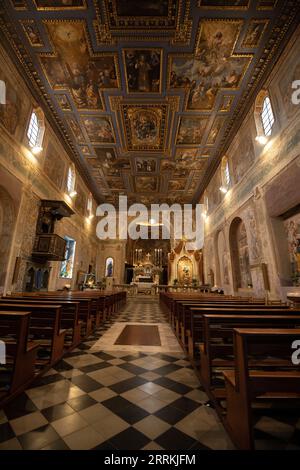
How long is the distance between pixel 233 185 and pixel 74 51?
922cm

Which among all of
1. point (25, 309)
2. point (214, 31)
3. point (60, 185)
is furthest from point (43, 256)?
point (214, 31)

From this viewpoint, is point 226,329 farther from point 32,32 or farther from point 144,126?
point 144,126

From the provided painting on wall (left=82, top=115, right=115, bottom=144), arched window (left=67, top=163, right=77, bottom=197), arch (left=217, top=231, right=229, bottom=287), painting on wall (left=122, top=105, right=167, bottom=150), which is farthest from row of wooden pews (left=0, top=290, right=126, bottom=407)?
arched window (left=67, top=163, right=77, bottom=197)

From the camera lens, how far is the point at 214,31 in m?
7.30

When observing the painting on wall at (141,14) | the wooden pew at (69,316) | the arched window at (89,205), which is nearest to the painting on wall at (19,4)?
the painting on wall at (141,14)

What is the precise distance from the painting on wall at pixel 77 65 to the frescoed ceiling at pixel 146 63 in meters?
0.04

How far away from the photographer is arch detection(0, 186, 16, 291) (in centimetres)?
759

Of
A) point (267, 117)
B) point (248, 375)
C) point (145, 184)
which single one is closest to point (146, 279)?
point (145, 184)

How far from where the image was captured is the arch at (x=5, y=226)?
759 centimetres

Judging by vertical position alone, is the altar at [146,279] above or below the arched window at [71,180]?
below

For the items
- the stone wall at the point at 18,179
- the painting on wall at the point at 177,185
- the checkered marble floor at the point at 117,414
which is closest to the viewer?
the checkered marble floor at the point at 117,414

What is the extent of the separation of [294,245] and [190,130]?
821 cm

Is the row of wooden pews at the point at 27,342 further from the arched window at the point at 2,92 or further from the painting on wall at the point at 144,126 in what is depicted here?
the painting on wall at the point at 144,126
